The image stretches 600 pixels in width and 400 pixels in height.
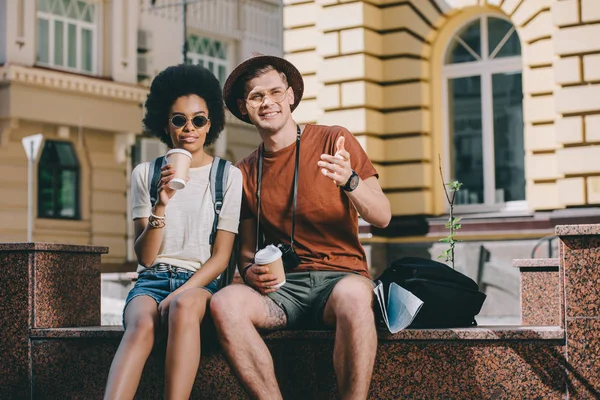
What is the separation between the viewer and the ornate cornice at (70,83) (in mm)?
20828

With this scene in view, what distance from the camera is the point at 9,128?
21094 mm

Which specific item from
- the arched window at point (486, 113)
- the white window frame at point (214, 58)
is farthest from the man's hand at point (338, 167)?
the white window frame at point (214, 58)

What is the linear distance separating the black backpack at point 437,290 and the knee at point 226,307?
2.33 ft

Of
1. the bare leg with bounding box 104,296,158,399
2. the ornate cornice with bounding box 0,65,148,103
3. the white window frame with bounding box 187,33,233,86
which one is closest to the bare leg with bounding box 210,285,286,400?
the bare leg with bounding box 104,296,158,399

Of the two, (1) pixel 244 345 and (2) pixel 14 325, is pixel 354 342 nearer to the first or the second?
(1) pixel 244 345

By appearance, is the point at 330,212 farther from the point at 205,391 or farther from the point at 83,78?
the point at 83,78

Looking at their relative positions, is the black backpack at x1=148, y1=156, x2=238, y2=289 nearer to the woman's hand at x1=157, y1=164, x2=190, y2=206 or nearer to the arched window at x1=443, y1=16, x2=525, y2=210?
the woman's hand at x1=157, y1=164, x2=190, y2=206

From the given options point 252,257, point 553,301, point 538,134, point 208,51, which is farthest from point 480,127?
point 208,51

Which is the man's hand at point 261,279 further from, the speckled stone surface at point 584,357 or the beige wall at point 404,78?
the beige wall at point 404,78

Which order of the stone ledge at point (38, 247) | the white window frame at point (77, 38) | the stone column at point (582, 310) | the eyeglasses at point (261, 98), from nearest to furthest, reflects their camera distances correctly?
the stone column at point (582, 310) < the eyeglasses at point (261, 98) < the stone ledge at point (38, 247) < the white window frame at point (77, 38)

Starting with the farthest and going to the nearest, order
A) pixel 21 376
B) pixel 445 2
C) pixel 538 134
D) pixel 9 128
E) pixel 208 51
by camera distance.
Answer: pixel 208 51 < pixel 9 128 < pixel 445 2 < pixel 538 134 < pixel 21 376

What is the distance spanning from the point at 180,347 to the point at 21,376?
5.49ft

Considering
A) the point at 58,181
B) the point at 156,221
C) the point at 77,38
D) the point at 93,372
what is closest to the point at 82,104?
the point at 77,38

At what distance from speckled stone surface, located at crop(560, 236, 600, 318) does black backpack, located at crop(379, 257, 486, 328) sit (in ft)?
1.60
